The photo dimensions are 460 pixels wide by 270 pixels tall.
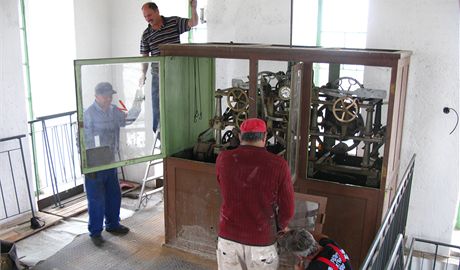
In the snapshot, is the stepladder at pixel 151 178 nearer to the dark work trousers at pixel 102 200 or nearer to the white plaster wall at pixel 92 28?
the dark work trousers at pixel 102 200

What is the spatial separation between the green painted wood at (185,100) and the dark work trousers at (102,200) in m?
0.78

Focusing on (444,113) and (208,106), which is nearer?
(444,113)

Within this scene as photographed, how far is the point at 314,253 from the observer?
3.09 meters

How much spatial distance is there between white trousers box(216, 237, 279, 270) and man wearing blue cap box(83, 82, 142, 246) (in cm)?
161

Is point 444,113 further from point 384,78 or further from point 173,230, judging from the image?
point 173,230

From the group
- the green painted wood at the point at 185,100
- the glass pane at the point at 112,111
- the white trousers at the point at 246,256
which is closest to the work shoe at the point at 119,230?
the glass pane at the point at 112,111

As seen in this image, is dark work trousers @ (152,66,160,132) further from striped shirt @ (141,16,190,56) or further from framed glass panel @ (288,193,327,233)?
framed glass panel @ (288,193,327,233)

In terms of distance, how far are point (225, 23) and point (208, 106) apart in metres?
1.05

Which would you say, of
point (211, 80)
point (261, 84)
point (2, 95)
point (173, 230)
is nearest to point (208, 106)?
point (211, 80)

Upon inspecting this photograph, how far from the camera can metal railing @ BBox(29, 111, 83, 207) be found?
19.6 ft

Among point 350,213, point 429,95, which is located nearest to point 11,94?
point 350,213

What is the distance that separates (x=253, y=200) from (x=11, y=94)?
341 centimetres

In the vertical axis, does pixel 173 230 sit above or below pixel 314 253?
below

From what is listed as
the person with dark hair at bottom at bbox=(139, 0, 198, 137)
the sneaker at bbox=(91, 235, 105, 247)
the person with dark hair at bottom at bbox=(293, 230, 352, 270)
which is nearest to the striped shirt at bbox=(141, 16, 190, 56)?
the person with dark hair at bottom at bbox=(139, 0, 198, 137)
